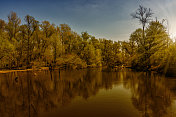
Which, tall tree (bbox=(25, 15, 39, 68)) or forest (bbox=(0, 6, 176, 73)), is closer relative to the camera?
forest (bbox=(0, 6, 176, 73))

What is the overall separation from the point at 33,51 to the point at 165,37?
39.4 m

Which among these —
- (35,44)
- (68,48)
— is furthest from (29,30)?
(68,48)

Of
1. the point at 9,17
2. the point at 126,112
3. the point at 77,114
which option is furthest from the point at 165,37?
the point at 9,17

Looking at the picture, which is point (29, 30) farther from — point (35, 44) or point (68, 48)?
point (68, 48)

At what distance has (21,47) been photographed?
130 feet

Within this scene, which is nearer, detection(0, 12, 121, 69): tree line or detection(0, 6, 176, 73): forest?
detection(0, 6, 176, 73): forest

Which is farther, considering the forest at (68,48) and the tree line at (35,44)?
the tree line at (35,44)

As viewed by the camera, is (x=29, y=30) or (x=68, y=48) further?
(x=68, y=48)

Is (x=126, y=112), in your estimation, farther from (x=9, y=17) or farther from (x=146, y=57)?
(x=9, y=17)

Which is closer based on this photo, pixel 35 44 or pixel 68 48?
pixel 35 44

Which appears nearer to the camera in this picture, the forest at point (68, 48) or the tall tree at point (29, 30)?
the forest at point (68, 48)

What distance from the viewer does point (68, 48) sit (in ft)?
172

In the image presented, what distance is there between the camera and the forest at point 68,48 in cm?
2752

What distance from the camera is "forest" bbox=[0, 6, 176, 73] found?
27.5m
